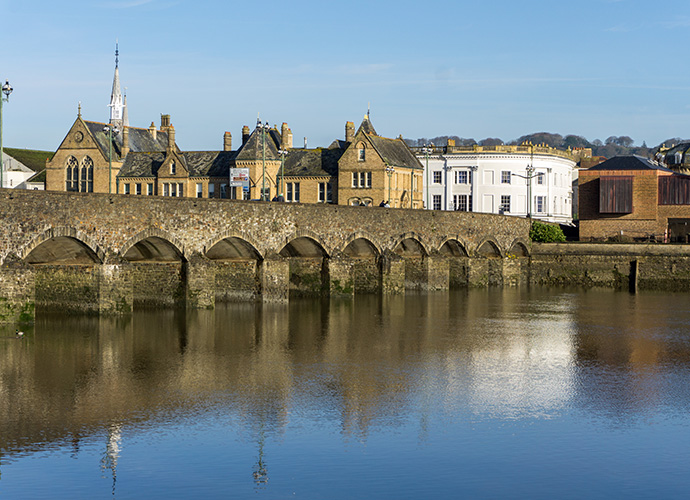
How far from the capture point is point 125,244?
3844 centimetres

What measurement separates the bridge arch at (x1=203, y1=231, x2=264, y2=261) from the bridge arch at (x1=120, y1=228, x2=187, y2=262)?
190 cm

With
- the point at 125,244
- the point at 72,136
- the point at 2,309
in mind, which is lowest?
the point at 2,309

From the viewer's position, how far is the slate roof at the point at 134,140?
85.7 meters

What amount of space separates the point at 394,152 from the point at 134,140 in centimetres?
2624

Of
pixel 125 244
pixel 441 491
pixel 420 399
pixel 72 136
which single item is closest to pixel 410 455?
pixel 441 491

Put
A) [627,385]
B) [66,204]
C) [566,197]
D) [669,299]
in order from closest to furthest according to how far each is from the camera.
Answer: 1. [627,385]
2. [66,204]
3. [669,299]
4. [566,197]

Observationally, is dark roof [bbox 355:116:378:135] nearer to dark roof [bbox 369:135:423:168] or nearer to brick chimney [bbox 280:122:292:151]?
dark roof [bbox 369:135:423:168]

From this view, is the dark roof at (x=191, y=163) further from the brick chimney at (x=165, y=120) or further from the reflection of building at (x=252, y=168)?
the brick chimney at (x=165, y=120)

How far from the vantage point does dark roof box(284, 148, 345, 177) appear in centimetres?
8144

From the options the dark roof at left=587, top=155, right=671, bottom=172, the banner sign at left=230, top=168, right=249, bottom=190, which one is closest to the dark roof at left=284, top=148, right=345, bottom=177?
the banner sign at left=230, top=168, right=249, bottom=190

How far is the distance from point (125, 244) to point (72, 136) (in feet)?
167

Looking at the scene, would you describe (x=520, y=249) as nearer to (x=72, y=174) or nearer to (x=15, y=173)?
(x=72, y=174)

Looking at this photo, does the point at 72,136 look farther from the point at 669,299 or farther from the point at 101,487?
the point at 101,487

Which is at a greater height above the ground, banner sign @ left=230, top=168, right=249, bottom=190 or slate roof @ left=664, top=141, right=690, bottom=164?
slate roof @ left=664, top=141, right=690, bottom=164
